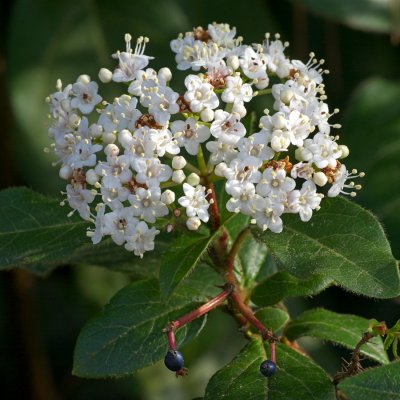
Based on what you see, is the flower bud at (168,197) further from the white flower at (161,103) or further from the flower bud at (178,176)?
the white flower at (161,103)

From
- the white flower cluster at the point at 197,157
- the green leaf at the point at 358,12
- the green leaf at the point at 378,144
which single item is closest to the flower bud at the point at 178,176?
the white flower cluster at the point at 197,157

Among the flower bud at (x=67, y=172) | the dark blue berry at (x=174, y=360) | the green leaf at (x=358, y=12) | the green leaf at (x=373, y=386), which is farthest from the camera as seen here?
the green leaf at (x=358, y=12)

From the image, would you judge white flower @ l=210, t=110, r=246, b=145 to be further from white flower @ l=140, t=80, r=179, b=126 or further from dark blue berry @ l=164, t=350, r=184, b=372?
dark blue berry @ l=164, t=350, r=184, b=372

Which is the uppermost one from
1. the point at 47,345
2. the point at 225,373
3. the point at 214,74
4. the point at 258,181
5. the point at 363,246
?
A: the point at 214,74

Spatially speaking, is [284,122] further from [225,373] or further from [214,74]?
[225,373]

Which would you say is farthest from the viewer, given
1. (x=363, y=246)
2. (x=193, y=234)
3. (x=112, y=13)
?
(x=112, y=13)

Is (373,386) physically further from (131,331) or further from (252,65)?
(252,65)

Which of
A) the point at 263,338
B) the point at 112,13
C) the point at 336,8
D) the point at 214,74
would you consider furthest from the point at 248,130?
the point at 112,13
